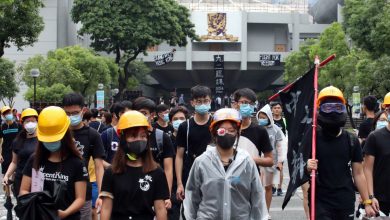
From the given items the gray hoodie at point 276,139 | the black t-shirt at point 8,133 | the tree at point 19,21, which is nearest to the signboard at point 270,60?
the tree at point 19,21

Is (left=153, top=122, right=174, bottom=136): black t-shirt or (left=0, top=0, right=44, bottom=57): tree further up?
(left=0, top=0, right=44, bottom=57): tree

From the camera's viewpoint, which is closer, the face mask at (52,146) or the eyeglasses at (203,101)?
the face mask at (52,146)

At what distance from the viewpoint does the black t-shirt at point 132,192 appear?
4.91m

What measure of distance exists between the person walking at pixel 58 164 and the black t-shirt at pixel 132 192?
12.9 inches

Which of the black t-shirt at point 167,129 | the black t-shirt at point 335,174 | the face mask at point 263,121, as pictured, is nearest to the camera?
the black t-shirt at point 335,174

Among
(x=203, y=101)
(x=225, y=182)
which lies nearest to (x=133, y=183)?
(x=225, y=182)

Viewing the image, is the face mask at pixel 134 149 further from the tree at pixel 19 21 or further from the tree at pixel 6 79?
the tree at pixel 6 79

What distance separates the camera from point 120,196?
491 cm

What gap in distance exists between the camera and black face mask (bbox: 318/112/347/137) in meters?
5.91

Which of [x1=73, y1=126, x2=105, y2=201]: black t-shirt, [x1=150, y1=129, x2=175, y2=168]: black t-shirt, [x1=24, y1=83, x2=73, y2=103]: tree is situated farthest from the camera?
[x1=24, y1=83, x2=73, y2=103]: tree

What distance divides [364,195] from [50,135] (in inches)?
112

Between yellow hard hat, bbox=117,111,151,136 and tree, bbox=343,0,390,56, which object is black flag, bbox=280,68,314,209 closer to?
yellow hard hat, bbox=117,111,151,136

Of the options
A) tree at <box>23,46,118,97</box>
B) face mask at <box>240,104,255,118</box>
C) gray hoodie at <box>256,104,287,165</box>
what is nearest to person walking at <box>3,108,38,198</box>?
face mask at <box>240,104,255,118</box>

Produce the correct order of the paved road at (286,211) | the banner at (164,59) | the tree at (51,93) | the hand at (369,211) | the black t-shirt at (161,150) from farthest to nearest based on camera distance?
the banner at (164,59), the tree at (51,93), the paved road at (286,211), the black t-shirt at (161,150), the hand at (369,211)
